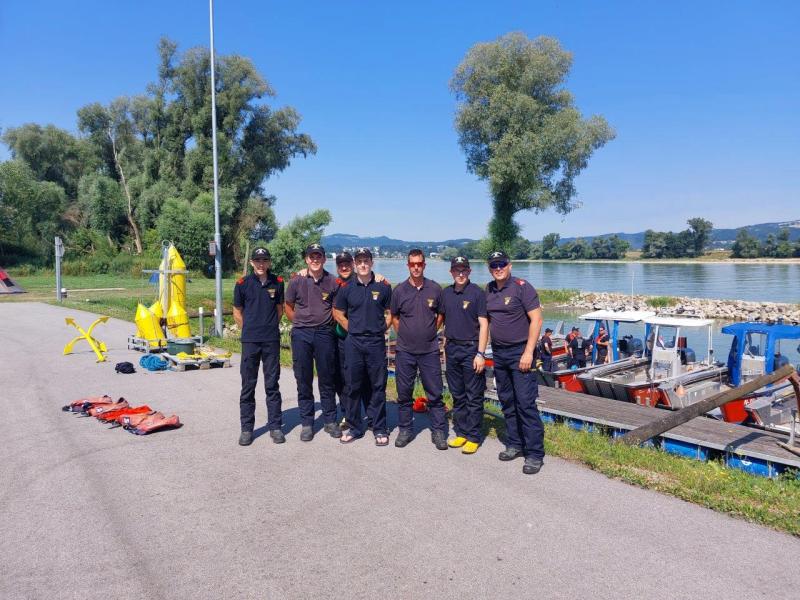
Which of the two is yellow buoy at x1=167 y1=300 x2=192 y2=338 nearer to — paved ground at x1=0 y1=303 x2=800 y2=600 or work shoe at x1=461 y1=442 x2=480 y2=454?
paved ground at x1=0 y1=303 x2=800 y2=600

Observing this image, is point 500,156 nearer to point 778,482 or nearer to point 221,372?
point 221,372

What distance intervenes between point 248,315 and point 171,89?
154 feet

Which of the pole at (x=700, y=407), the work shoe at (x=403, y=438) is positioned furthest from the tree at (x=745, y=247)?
the work shoe at (x=403, y=438)

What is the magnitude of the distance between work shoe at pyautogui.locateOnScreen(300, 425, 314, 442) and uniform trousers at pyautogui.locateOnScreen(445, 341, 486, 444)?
5.20 feet

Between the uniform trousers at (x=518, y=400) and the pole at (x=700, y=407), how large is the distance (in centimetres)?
117

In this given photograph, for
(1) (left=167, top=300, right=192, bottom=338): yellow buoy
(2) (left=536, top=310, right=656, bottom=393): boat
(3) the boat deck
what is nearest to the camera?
(3) the boat deck

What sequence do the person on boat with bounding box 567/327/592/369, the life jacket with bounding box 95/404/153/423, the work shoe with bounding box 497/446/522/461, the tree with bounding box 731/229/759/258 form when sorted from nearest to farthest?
the work shoe with bounding box 497/446/522/461
the life jacket with bounding box 95/404/153/423
the person on boat with bounding box 567/327/592/369
the tree with bounding box 731/229/759/258

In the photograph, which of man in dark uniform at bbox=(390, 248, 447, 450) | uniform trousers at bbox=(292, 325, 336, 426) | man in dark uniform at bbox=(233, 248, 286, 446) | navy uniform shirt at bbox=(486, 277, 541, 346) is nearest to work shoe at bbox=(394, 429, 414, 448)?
A: man in dark uniform at bbox=(390, 248, 447, 450)

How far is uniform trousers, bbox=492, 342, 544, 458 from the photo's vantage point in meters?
5.48

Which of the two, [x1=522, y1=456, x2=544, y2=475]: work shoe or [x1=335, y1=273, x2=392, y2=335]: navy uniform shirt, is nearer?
[x1=522, y1=456, x2=544, y2=475]: work shoe

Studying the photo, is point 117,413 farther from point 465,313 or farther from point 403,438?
point 465,313

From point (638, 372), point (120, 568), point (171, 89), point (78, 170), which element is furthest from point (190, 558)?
point (78, 170)

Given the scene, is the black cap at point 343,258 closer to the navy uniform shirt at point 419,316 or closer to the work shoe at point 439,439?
the navy uniform shirt at point 419,316

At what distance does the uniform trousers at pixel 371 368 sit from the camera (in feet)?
20.2
